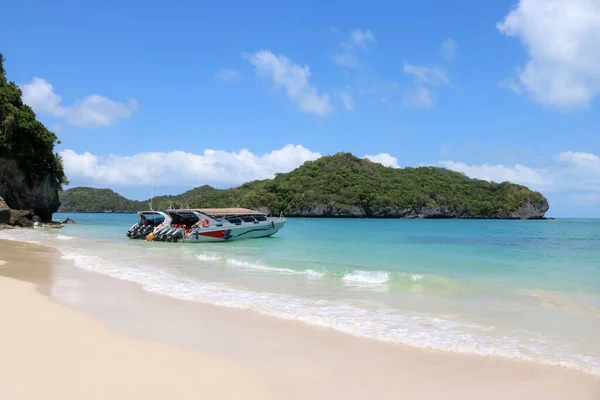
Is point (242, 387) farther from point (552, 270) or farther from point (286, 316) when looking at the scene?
point (552, 270)

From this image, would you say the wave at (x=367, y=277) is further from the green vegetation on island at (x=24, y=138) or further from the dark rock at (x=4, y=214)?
the green vegetation on island at (x=24, y=138)

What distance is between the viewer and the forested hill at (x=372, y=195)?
11250 cm

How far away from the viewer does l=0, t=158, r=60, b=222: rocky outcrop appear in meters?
39.6

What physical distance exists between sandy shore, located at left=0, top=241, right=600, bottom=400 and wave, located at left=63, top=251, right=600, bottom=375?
0.37m

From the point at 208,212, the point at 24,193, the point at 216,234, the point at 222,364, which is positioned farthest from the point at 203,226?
the point at 24,193

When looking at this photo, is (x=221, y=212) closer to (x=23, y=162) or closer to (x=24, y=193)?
(x=23, y=162)

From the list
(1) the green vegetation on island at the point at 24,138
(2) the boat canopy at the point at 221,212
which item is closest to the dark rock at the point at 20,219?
(1) the green vegetation on island at the point at 24,138

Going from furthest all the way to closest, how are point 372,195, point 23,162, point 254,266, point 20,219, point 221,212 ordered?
point 372,195, point 23,162, point 20,219, point 221,212, point 254,266

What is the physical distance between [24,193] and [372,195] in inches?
3474

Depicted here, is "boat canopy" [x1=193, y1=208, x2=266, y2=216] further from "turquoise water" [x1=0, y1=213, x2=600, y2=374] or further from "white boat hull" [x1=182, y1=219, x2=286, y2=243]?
"turquoise water" [x1=0, y1=213, x2=600, y2=374]

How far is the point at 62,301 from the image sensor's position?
757 centimetres

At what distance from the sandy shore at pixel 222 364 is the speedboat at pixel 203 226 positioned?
19021 millimetres

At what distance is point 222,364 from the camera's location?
4.55 meters

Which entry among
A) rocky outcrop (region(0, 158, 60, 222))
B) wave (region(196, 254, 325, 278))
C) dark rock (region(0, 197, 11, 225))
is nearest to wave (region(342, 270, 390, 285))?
wave (region(196, 254, 325, 278))
